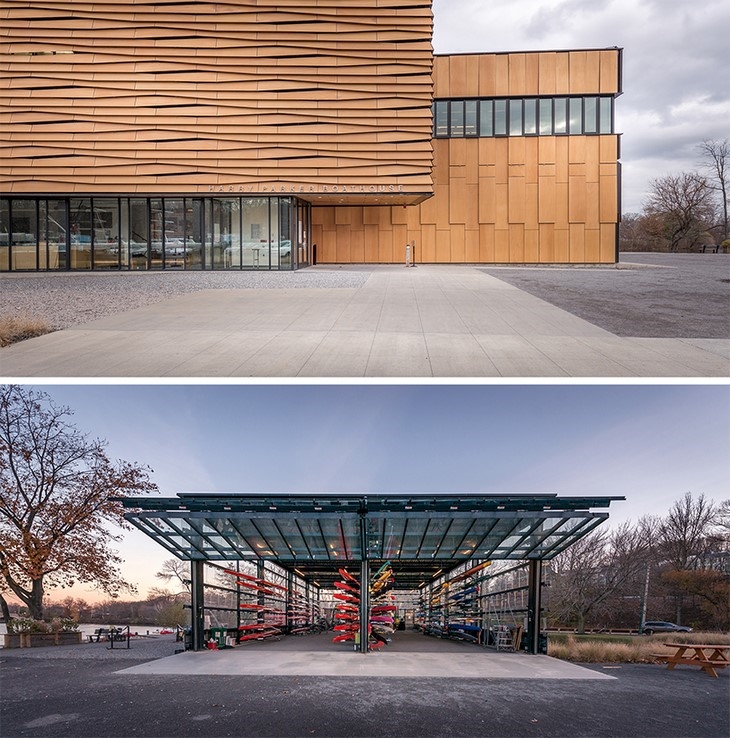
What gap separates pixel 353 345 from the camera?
45.5 feet

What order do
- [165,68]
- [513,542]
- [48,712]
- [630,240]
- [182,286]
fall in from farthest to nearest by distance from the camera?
A: [630,240], [165,68], [182,286], [513,542], [48,712]

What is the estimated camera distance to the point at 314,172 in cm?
3522

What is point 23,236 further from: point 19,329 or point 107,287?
point 19,329

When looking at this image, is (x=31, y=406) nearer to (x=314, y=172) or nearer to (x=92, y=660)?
(x=92, y=660)

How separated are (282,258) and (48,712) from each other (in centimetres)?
2813

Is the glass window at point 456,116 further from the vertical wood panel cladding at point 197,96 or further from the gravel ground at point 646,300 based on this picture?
the gravel ground at point 646,300

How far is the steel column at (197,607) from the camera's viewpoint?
1664cm

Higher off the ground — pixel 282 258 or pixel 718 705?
pixel 282 258

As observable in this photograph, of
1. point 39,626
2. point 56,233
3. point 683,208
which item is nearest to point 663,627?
point 39,626

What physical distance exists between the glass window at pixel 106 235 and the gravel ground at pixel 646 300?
58.6ft

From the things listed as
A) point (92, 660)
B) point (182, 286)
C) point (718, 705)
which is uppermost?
point (182, 286)

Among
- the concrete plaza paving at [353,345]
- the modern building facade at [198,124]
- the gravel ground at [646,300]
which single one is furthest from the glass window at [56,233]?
the gravel ground at [646,300]

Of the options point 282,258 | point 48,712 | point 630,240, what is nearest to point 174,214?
point 282,258

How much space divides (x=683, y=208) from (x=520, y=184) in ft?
122
